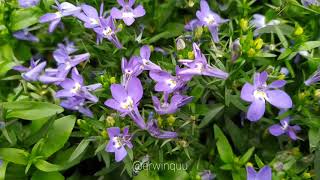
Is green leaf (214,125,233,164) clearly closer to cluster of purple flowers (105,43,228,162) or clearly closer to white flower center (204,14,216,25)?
cluster of purple flowers (105,43,228,162)

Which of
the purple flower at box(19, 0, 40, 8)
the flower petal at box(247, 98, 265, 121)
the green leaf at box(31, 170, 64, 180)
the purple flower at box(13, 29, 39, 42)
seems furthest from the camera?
the purple flower at box(13, 29, 39, 42)

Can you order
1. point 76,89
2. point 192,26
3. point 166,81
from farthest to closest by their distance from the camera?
point 192,26 < point 76,89 < point 166,81

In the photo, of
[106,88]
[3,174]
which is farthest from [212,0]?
[3,174]

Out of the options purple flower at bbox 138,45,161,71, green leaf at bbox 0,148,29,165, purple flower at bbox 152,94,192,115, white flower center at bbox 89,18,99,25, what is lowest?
green leaf at bbox 0,148,29,165

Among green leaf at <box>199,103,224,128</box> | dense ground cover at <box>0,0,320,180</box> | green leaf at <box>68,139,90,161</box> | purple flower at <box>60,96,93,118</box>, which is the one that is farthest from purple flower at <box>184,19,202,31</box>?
green leaf at <box>68,139,90,161</box>

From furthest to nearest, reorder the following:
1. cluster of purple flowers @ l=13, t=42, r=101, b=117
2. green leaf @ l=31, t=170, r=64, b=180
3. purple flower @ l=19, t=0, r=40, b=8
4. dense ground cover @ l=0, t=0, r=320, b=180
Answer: purple flower @ l=19, t=0, r=40, b=8
green leaf @ l=31, t=170, r=64, b=180
cluster of purple flowers @ l=13, t=42, r=101, b=117
dense ground cover @ l=0, t=0, r=320, b=180

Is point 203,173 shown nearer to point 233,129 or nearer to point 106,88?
point 233,129

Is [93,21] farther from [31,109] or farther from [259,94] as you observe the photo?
[259,94]

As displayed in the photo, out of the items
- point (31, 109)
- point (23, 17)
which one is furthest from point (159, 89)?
point (23, 17)
